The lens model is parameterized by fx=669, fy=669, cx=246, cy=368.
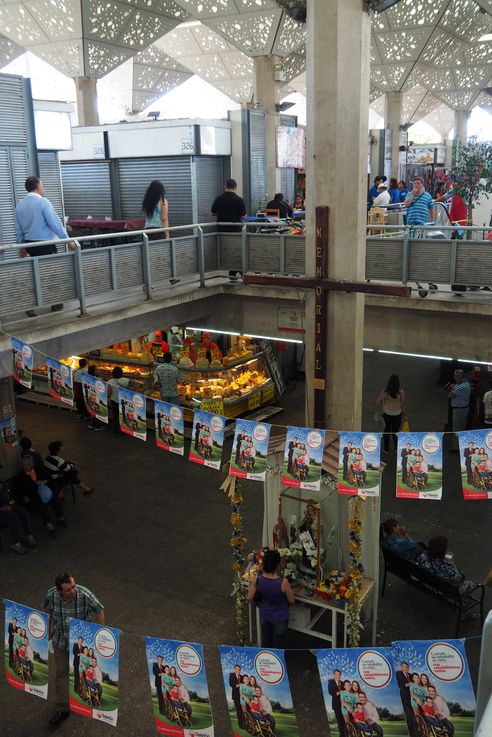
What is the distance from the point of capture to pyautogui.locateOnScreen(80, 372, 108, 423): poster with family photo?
25.6 feet

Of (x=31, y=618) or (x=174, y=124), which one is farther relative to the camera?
(x=174, y=124)

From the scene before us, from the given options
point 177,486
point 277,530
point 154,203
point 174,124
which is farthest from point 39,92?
point 277,530

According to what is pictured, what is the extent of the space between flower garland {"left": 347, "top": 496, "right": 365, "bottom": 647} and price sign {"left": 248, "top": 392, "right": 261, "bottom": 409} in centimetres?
818

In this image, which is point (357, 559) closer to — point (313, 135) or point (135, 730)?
point (135, 730)

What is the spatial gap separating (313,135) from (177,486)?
6757mm

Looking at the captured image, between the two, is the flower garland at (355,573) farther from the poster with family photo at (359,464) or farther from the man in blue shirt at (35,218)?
the man in blue shirt at (35,218)

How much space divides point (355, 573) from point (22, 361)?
15.4ft

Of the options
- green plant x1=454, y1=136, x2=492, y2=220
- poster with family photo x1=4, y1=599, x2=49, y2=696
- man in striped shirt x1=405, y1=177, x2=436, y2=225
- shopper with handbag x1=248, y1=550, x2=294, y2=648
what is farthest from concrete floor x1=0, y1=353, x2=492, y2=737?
green plant x1=454, y1=136, x2=492, y2=220

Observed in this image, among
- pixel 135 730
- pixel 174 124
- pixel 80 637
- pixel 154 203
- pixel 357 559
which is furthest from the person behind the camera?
pixel 174 124

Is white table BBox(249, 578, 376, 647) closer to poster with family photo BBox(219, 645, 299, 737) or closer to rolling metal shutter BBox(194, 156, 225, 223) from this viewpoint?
poster with family photo BBox(219, 645, 299, 737)

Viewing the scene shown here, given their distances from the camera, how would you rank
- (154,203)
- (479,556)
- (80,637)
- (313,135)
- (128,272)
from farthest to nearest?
(154,203)
(128,272)
(479,556)
(313,135)
(80,637)

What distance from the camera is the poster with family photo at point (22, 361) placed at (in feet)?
26.7

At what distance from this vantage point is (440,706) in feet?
15.8

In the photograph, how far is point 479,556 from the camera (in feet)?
32.1
